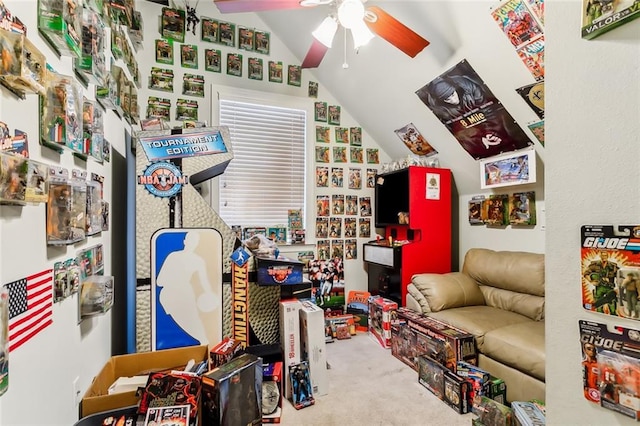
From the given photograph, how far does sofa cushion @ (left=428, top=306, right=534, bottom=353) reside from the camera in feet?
7.38

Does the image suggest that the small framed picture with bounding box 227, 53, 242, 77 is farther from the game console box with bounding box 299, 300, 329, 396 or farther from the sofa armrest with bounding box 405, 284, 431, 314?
the sofa armrest with bounding box 405, 284, 431, 314

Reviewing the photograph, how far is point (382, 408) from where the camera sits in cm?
198

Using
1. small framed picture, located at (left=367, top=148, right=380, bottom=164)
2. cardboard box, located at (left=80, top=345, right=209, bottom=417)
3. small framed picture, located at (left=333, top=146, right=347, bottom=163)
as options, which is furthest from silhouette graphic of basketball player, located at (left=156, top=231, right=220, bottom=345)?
small framed picture, located at (left=367, top=148, right=380, bottom=164)

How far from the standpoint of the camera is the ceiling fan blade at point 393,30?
1.75m

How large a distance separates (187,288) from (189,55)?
2348mm

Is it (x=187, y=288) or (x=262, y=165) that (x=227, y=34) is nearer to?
(x=262, y=165)

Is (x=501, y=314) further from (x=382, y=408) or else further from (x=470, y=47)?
(x=470, y=47)

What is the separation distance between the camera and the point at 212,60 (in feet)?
10.4

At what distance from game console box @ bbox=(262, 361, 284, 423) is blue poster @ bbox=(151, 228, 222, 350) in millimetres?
396

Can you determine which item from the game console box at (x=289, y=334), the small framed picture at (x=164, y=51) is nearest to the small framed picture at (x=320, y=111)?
the small framed picture at (x=164, y=51)

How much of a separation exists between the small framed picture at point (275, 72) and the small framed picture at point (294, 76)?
104 mm

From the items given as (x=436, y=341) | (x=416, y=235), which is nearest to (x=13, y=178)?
(x=436, y=341)

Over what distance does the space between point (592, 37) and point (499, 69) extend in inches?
67.4

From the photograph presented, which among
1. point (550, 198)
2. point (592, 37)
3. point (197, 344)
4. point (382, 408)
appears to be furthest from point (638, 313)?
point (197, 344)
